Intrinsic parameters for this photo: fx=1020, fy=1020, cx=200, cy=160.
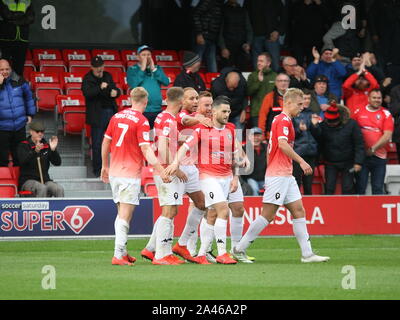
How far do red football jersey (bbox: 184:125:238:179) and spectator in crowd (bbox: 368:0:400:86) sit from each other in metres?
9.59

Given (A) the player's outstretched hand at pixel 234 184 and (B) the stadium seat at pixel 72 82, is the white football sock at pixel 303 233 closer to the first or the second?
(A) the player's outstretched hand at pixel 234 184

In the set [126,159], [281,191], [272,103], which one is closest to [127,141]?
[126,159]

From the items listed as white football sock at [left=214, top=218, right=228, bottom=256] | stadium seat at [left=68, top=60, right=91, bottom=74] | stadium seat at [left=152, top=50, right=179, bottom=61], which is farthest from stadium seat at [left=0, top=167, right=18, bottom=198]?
stadium seat at [left=152, top=50, right=179, bottom=61]

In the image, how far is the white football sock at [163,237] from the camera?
40.7 ft

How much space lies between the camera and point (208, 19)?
842 inches

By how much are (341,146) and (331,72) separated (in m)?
2.53

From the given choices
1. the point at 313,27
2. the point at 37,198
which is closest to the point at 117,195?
the point at 37,198

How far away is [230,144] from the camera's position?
503 inches

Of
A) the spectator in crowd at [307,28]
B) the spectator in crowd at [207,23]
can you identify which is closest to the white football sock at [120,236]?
the spectator in crowd at [207,23]

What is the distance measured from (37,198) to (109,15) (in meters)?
8.63

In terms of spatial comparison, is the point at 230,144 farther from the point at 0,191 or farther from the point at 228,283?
the point at 0,191

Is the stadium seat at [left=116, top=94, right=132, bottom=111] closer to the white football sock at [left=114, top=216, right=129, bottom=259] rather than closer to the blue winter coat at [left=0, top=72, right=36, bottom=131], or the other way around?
the blue winter coat at [left=0, top=72, right=36, bottom=131]

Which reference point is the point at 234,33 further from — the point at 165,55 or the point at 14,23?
the point at 14,23

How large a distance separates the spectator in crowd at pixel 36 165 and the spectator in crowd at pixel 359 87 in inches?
240
